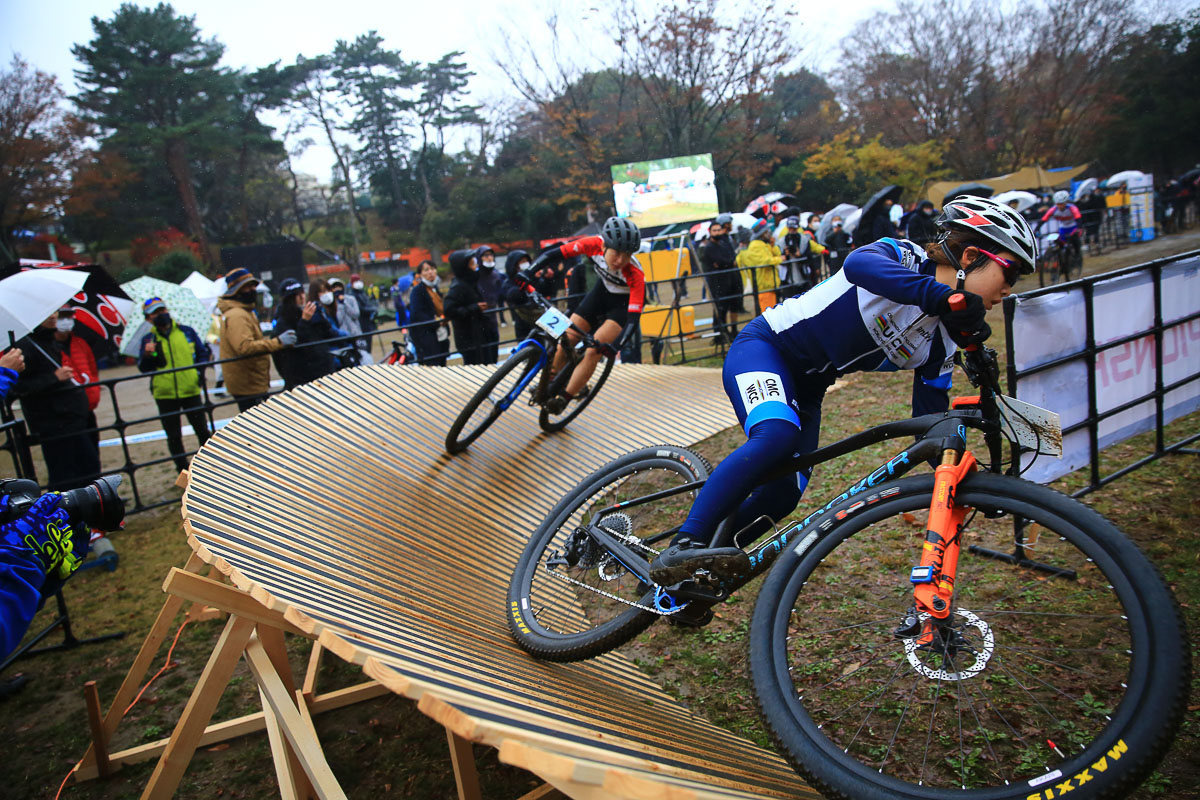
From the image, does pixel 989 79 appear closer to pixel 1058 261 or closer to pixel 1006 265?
pixel 1058 261

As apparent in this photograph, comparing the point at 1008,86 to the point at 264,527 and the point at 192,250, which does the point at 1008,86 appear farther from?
the point at 192,250

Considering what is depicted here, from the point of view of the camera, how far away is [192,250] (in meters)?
38.3

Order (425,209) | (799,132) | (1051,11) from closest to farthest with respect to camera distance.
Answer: (799,132), (1051,11), (425,209)

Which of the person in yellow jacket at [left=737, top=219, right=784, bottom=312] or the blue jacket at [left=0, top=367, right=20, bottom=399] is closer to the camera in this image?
the blue jacket at [left=0, top=367, right=20, bottom=399]

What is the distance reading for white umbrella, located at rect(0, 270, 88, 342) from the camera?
248 inches

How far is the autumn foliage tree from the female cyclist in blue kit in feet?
120

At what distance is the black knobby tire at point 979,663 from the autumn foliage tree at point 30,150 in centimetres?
3651

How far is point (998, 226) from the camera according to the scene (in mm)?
2629

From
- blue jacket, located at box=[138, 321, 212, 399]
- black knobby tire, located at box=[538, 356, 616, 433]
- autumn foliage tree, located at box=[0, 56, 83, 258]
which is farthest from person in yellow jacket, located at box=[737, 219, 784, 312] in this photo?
autumn foliage tree, located at box=[0, 56, 83, 258]

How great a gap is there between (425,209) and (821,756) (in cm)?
4319

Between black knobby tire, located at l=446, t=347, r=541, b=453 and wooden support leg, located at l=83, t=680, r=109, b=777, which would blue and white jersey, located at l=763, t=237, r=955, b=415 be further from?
wooden support leg, located at l=83, t=680, r=109, b=777

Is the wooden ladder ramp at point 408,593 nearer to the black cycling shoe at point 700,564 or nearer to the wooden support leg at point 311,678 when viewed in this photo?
the wooden support leg at point 311,678

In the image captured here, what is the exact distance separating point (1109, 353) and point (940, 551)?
318cm

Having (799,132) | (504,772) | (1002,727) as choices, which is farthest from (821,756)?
(799,132)
